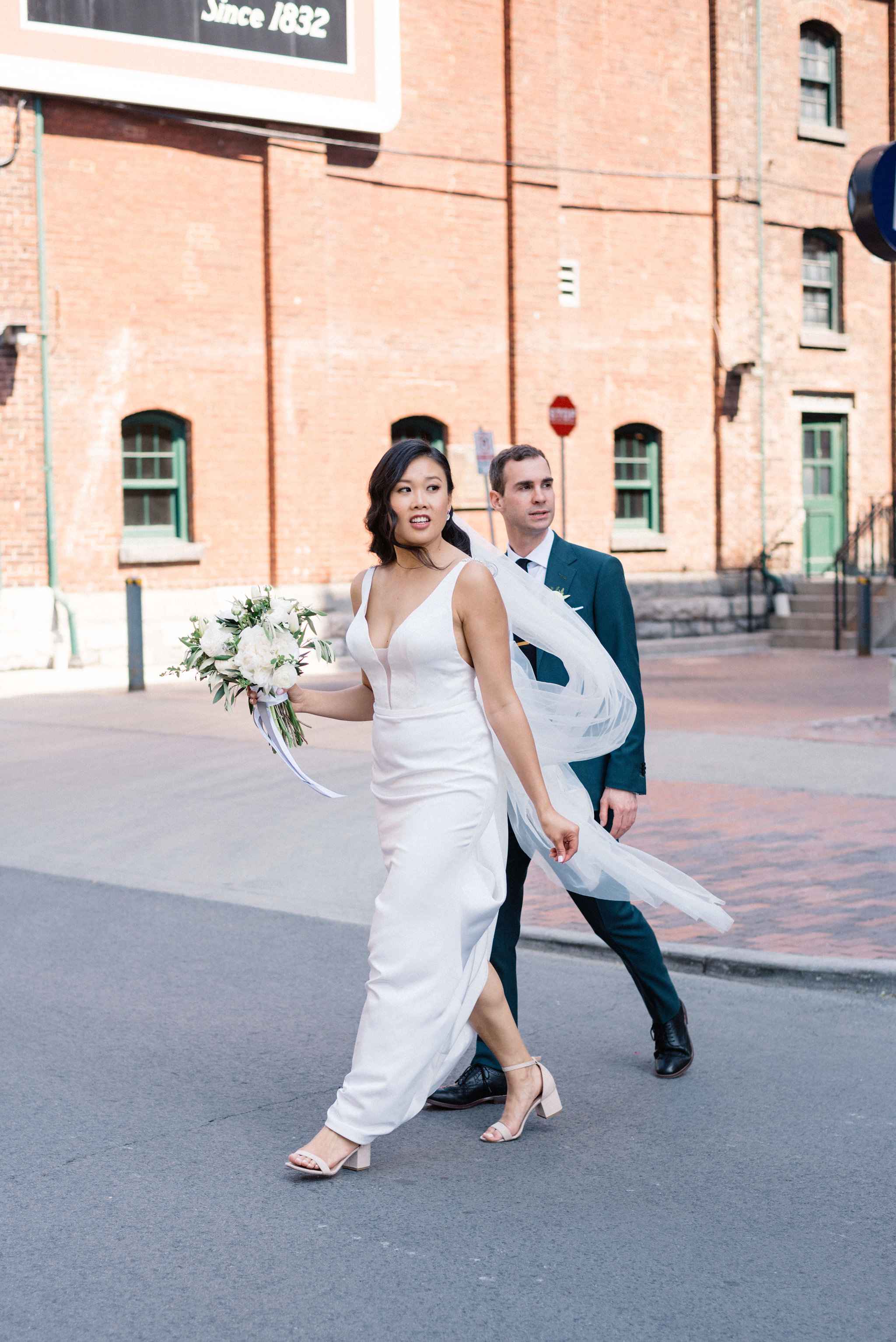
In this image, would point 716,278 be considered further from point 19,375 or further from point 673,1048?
point 673,1048

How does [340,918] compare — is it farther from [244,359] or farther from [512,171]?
[512,171]

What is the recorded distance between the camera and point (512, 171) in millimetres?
22547

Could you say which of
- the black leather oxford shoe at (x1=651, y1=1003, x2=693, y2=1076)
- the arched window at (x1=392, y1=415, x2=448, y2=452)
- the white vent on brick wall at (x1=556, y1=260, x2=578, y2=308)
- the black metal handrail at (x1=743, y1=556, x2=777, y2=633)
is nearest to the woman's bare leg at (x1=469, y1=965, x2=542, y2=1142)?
the black leather oxford shoe at (x1=651, y1=1003, x2=693, y2=1076)

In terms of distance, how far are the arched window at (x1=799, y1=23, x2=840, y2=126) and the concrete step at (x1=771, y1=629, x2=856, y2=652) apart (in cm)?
805

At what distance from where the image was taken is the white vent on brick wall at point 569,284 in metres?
23.5

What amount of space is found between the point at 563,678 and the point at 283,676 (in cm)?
89

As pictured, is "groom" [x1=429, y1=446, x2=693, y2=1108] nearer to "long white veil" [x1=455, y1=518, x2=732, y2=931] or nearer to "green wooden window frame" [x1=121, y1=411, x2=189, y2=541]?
"long white veil" [x1=455, y1=518, x2=732, y2=931]

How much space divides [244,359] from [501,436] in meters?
4.11

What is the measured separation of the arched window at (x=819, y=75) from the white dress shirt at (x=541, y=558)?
2268 centimetres

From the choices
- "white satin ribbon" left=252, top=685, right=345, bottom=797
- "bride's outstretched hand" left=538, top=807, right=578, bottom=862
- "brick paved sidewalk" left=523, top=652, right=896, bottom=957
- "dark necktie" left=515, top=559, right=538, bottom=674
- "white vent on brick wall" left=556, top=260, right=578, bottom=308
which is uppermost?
"white vent on brick wall" left=556, top=260, right=578, bottom=308

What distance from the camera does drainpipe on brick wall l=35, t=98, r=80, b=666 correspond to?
18.6m

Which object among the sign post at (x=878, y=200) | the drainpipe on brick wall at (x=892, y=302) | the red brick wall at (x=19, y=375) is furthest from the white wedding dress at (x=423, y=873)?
the drainpipe on brick wall at (x=892, y=302)

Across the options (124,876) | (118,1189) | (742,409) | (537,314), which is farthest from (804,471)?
(118,1189)

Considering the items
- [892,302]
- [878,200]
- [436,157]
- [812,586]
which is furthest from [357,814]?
[892,302]
